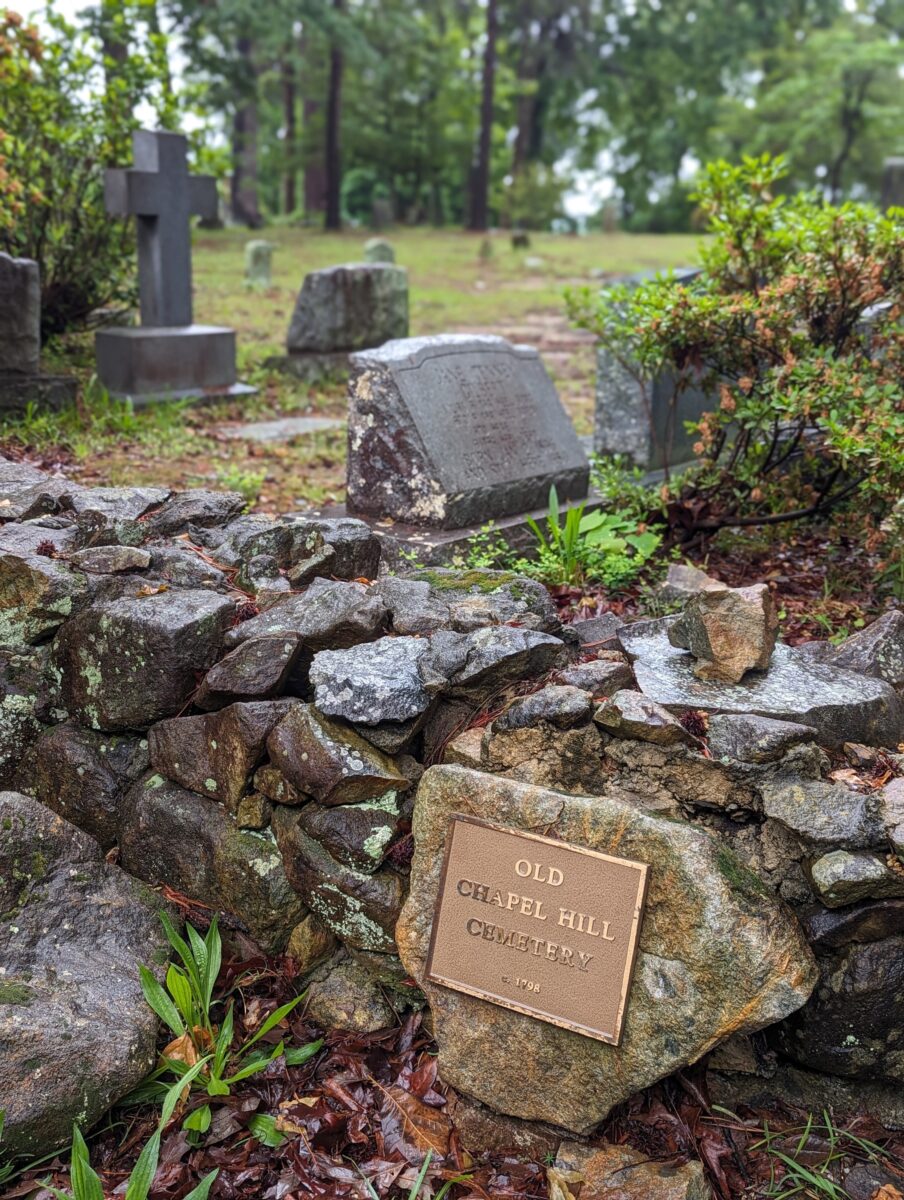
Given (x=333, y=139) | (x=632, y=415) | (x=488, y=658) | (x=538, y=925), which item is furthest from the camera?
(x=333, y=139)

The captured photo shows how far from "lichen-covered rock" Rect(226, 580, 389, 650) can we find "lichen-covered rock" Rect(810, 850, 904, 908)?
141 centimetres

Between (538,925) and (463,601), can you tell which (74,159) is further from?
(538,925)

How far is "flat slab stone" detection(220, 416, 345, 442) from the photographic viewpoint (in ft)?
25.0

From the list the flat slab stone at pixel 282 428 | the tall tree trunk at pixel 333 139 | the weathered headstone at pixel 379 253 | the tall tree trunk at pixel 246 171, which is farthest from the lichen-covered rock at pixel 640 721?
the tall tree trunk at pixel 246 171

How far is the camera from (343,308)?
9.70 m

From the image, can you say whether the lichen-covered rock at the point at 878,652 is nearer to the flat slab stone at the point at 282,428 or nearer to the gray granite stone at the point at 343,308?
the flat slab stone at the point at 282,428

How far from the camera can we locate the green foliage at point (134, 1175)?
243 centimetres

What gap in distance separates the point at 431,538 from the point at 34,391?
12.6 feet

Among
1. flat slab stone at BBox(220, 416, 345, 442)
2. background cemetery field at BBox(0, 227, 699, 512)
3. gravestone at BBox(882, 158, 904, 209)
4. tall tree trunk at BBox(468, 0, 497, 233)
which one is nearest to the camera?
background cemetery field at BBox(0, 227, 699, 512)

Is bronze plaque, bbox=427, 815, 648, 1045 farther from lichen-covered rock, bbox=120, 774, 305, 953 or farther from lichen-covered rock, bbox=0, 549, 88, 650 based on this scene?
lichen-covered rock, bbox=0, 549, 88, 650

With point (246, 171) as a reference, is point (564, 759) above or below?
below

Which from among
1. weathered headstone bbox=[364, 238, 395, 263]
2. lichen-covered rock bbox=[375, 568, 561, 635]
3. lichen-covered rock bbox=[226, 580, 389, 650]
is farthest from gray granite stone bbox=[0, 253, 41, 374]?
weathered headstone bbox=[364, 238, 395, 263]

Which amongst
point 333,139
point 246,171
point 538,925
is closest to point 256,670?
point 538,925

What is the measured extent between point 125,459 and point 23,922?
409 centimetres
